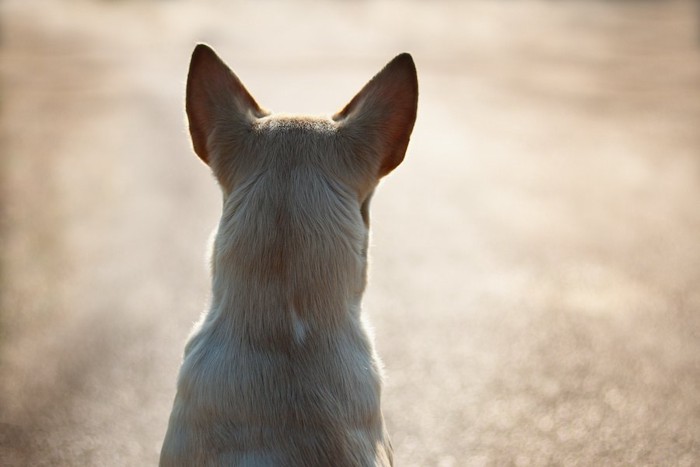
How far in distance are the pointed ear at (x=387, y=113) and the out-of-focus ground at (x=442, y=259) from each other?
1.91m

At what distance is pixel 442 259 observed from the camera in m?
6.07

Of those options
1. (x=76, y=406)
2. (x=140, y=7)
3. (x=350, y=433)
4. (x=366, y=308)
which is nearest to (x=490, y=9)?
(x=140, y=7)

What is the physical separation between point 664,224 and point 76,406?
460 centimetres

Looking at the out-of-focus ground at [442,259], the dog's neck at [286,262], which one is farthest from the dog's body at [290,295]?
the out-of-focus ground at [442,259]

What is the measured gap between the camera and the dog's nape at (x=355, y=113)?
8.33 feet

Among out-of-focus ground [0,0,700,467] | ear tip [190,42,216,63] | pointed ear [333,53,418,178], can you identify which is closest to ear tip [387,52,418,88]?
pointed ear [333,53,418,178]

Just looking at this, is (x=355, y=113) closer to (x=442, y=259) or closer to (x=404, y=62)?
(x=404, y=62)

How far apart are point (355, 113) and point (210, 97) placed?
0.46 metres

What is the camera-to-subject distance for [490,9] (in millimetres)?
20562

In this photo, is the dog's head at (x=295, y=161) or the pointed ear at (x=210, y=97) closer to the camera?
the dog's head at (x=295, y=161)

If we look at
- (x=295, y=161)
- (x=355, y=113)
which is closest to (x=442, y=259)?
(x=355, y=113)

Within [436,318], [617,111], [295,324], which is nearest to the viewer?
[295,324]

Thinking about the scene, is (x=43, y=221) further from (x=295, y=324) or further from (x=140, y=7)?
(x=140, y=7)

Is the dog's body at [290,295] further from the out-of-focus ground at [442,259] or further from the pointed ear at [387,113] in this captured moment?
the out-of-focus ground at [442,259]
